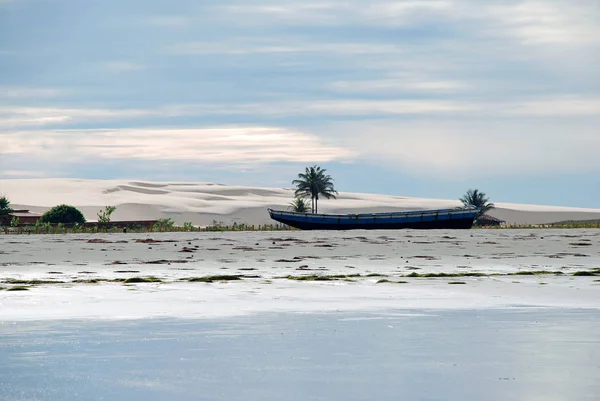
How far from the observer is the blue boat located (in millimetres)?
81688

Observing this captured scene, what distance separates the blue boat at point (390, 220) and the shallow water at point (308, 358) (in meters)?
66.1

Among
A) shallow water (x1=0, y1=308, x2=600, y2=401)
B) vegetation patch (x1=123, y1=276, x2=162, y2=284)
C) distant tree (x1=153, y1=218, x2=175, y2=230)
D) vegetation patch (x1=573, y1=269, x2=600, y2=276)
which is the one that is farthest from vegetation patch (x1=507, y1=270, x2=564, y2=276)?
distant tree (x1=153, y1=218, x2=175, y2=230)

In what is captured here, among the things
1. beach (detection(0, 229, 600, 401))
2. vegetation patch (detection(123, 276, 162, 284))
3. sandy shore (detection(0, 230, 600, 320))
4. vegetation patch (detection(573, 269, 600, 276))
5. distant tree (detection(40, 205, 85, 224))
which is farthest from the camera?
distant tree (detection(40, 205, 85, 224))

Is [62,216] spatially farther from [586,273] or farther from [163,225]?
[586,273]

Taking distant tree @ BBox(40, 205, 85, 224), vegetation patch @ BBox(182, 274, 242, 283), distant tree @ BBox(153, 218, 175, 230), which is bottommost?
vegetation patch @ BBox(182, 274, 242, 283)

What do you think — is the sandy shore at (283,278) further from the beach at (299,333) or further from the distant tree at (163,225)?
the distant tree at (163,225)

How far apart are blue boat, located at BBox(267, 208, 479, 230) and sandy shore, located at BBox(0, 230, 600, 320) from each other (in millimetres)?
39063

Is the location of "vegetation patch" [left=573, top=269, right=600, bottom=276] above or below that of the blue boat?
below

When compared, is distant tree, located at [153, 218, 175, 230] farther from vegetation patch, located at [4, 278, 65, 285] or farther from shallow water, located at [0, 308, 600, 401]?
shallow water, located at [0, 308, 600, 401]

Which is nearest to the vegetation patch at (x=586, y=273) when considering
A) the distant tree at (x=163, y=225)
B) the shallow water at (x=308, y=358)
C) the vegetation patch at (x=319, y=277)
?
the vegetation patch at (x=319, y=277)

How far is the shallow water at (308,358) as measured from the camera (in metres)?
9.26

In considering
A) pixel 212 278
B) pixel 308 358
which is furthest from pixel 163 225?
pixel 308 358

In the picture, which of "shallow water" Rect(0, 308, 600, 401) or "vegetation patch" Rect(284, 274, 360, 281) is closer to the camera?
"shallow water" Rect(0, 308, 600, 401)

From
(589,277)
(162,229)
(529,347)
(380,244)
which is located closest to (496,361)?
(529,347)
